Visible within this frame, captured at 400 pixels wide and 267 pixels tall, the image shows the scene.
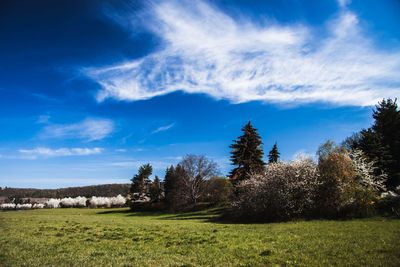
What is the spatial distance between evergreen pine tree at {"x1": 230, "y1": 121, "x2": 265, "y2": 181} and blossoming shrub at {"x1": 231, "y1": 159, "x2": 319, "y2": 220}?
41.3 feet

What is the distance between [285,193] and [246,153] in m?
16.6

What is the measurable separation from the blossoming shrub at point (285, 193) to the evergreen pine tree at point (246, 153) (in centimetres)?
1258

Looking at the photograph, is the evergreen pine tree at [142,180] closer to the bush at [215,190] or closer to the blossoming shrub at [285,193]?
the bush at [215,190]

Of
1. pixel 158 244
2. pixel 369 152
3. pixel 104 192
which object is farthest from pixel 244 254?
pixel 104 192

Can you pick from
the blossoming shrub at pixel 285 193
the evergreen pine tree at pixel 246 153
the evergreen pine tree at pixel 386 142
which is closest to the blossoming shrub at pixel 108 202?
the evergreen pine tree at pixel 246 153

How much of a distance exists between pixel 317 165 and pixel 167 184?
43.1 meters

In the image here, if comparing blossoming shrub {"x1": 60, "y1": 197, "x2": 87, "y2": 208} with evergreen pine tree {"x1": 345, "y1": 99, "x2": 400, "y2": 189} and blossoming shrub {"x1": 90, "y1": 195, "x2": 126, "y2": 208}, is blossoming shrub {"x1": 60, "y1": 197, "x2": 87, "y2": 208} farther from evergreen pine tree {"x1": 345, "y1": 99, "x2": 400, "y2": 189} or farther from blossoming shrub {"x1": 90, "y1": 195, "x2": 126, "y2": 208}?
evergreen pine tree {"x1": 345, "y1": 99, "x2": 400, "y2": 189}

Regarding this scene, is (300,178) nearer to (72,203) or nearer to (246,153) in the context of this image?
(246,153)

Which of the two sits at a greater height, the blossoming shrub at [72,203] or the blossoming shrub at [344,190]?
the blossoming shrub at [344,190]

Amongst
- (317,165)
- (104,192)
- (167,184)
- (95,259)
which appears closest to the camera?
(95,259)

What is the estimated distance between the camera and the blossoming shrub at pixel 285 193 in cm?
1961

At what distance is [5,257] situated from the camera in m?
7.66

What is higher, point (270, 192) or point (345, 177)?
point (345, 177)

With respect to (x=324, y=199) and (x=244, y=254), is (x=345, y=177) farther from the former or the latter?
(x=244, y=254)
